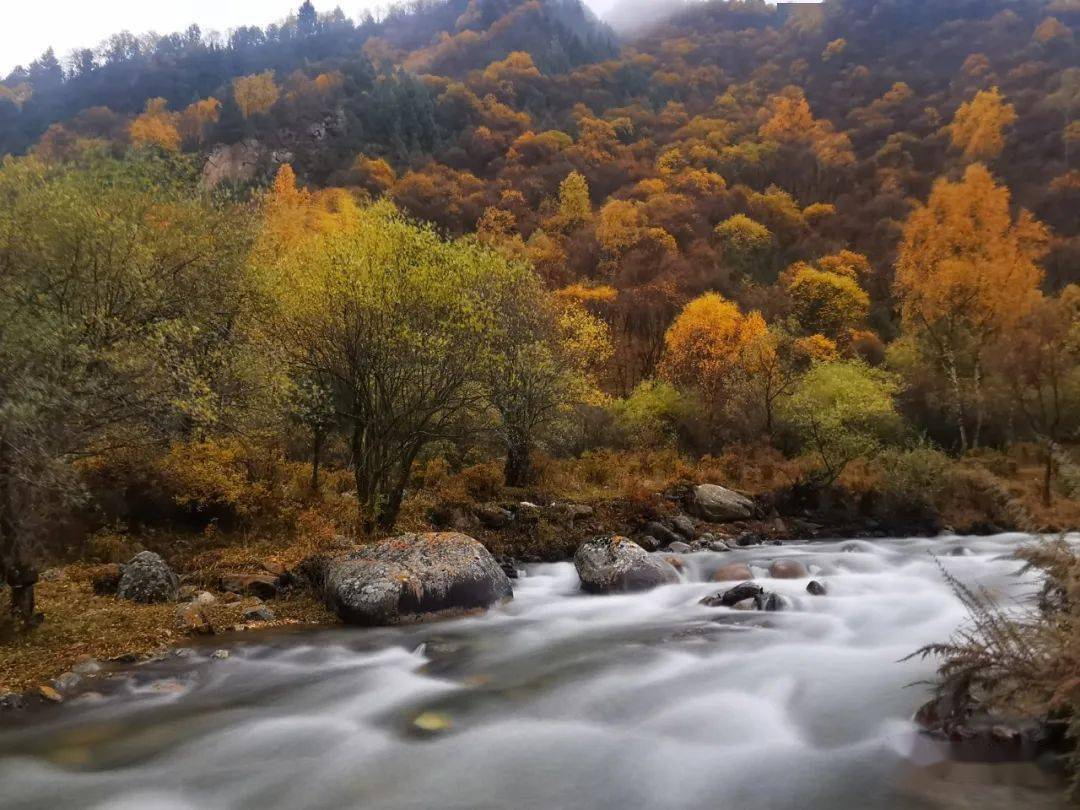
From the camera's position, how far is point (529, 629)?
1328cm

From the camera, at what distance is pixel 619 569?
15.9 m

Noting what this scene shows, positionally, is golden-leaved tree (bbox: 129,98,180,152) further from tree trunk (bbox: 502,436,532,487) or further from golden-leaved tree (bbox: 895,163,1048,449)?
golden-leaved tree (bbox: 895,163,1048,449)

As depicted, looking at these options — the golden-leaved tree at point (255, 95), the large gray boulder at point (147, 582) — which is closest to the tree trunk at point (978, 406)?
the large gray boulder at point (147, 582)

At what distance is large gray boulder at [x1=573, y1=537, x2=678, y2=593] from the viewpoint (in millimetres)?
15734

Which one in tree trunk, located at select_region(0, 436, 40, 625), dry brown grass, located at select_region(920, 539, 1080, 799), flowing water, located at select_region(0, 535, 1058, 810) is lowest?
flowing water, located at select_region(0, 535, 1058, 810)


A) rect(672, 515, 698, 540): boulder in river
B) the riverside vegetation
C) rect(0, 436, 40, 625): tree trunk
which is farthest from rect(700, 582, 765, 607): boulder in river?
rect(0, 436, 40, 625): tree trunk

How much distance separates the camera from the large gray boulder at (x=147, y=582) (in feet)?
42.8

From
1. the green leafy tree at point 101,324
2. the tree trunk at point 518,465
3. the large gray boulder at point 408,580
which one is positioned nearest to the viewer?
the green leafy tree at point 101,324

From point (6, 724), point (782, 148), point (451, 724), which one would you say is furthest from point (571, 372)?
point (782, 148)

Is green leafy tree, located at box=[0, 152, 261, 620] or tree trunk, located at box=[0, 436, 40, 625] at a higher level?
green leafy tree, located at box=[0, 152, 261, 620]

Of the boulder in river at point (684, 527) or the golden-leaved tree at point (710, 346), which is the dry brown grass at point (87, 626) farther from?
the golden-leaved tree at point (710, 346)

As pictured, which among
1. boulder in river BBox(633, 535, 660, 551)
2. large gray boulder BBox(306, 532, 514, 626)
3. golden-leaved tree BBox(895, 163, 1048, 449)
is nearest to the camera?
large gray boulder BBox(306, 532, 514, 626)

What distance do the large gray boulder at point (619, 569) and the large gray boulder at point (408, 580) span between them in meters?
2.20

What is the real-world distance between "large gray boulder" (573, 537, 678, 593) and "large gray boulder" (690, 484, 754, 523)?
7.13 meters
